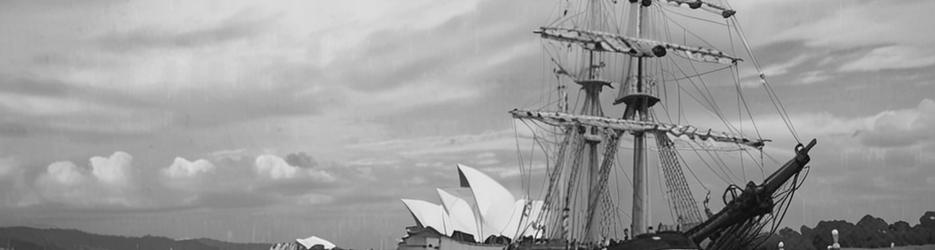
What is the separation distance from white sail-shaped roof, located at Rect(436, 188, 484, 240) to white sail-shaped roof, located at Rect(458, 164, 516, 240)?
108 centimetres

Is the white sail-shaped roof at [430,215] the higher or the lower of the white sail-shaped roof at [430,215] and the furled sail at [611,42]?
the lower

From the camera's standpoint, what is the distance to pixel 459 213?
263ft

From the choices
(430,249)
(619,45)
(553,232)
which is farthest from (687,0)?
(430,249)

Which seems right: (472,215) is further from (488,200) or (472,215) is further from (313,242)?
(313,242)

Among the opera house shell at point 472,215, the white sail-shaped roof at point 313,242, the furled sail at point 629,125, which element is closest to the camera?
the furled sail at point 629,125

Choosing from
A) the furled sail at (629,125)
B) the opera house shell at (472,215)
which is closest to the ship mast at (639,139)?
the furled sail at (629,125)

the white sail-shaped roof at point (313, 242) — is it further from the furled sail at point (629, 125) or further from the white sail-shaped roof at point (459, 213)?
the furled sail at point (629, 125)

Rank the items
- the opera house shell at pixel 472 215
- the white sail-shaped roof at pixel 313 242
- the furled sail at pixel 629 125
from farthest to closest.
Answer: the white sail-shaped roof at pixel 313 242, the opera house shell at pixel 472 215, the furled sail at pixel 629 125

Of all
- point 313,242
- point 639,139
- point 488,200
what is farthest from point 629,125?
point 313,242

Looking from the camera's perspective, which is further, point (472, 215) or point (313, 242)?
point (313, 242)

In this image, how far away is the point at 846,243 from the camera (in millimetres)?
83375

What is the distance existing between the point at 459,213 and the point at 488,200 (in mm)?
2858

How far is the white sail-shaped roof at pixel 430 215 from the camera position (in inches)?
3159

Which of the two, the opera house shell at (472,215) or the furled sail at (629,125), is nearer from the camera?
the furled sail at (629,125)
